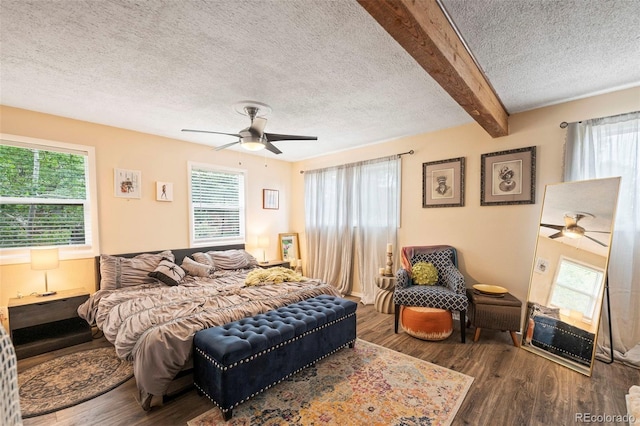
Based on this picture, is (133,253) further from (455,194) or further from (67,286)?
(455,194)

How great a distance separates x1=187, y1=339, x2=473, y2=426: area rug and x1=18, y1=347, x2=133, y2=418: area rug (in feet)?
3.32

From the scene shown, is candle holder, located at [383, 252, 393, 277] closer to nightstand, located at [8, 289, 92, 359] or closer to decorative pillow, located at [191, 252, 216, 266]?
decorative pillow, located at [191, 252, 216, 266]

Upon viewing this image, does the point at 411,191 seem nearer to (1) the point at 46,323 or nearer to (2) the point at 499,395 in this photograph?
(2) the point at 499,395

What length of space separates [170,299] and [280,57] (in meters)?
2.47

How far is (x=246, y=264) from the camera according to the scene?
437 cm

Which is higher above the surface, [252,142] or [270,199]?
[252,142]

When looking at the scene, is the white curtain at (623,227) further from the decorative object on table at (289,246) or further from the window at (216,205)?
the window at (216,205)

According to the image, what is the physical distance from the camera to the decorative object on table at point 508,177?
123 inches

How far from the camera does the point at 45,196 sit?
320cm

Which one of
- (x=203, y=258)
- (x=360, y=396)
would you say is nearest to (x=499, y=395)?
(x=360, y=396)

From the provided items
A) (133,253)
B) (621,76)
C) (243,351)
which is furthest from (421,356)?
(133,253)

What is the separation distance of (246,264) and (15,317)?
8.17 feet

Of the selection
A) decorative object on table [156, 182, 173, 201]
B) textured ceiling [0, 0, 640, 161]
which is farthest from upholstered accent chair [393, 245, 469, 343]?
decorative object on table [156, 182, 173, 201]

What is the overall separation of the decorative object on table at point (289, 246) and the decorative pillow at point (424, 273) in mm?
2775
